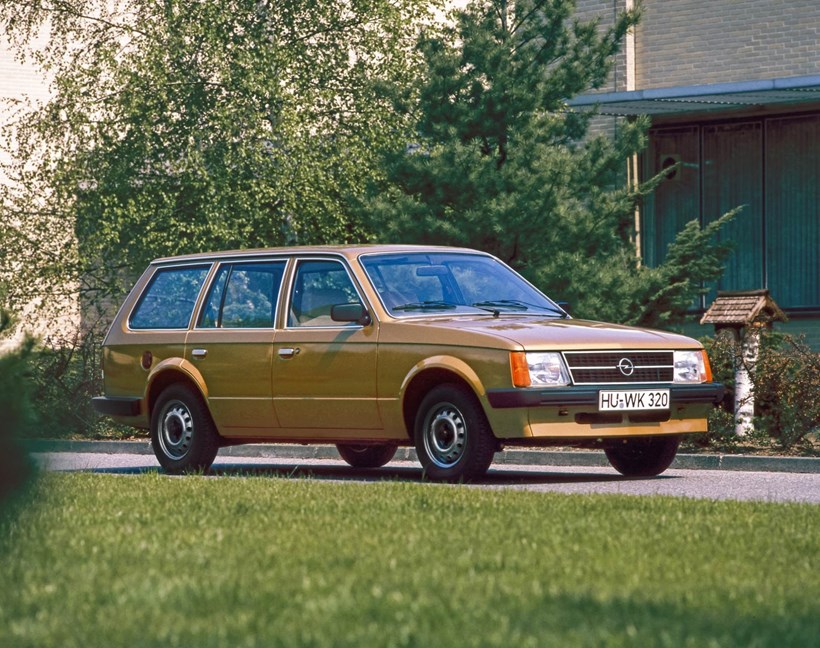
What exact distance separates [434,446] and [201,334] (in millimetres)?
2589

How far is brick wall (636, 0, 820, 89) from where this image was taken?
23.1 m

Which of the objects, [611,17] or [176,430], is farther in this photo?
[611,17]

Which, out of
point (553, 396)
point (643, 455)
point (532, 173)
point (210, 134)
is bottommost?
point (643, 455)

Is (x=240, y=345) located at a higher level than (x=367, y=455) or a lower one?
higher

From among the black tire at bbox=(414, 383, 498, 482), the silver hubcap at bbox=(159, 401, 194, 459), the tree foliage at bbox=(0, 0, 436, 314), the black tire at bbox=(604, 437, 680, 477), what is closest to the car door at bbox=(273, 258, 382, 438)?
the black tire at bbox=(414, 383, 498, 482)

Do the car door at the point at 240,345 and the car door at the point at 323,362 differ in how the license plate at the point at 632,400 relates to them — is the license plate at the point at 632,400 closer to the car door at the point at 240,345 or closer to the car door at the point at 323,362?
the car door at the point at 323,362

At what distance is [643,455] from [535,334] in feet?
6.08

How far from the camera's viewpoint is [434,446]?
1158cm

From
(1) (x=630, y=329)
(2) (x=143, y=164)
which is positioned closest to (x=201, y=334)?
(1) (x=630, y=329)

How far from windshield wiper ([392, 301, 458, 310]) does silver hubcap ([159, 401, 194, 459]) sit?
2099 mm

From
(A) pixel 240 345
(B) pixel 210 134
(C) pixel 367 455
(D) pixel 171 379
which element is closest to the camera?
(A) pixel 240 345

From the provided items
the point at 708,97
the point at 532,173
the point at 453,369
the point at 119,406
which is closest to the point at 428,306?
the point at 453,369

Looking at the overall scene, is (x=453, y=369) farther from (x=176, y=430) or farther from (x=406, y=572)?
(x=406, y=572)

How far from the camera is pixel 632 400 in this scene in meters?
11.6
